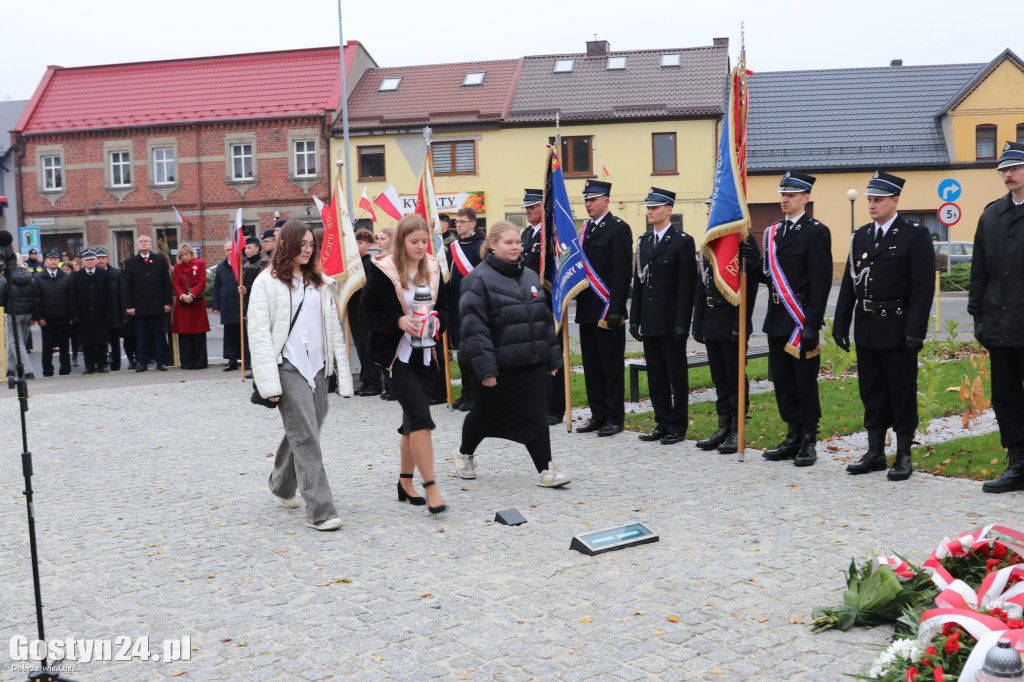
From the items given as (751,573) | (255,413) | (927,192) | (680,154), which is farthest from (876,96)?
(751,573)

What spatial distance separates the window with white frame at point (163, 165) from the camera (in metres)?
43.8

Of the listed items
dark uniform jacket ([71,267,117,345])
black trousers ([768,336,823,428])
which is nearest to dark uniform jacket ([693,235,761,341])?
black trousers ([768,336,823,428])

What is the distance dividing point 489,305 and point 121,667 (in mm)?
4033

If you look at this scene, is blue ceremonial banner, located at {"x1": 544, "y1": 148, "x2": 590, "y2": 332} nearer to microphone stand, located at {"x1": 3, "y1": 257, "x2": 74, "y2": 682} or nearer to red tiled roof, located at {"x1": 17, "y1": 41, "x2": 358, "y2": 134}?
microphone stand, located at {"x1": 3, "y1": 257, "x2": 74, "y2": 682}

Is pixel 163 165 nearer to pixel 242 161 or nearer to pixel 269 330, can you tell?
pixel 242 161

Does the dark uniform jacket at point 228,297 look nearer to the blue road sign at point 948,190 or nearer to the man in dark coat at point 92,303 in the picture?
the man in dark coat at point 92,303

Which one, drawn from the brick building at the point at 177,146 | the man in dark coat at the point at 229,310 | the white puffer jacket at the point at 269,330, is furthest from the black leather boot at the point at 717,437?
the brick building at the point at 177,146

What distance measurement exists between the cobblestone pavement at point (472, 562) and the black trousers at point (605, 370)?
21.6 inches

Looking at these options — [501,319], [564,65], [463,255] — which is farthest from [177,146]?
[501,319]

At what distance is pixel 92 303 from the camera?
1745 centimetres

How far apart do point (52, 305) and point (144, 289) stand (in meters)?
1.67

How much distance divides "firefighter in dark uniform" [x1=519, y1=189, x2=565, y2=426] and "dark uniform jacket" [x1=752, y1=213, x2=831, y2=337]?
2.86 meters

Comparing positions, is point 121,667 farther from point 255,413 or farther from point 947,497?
point 255,413

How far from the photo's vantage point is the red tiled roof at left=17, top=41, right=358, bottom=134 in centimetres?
4288
